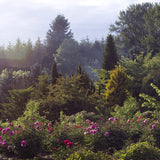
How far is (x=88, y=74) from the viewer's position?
20.6 m

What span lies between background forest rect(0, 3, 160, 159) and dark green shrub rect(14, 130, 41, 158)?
163 cm

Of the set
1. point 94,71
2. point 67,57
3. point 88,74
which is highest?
point 67,57

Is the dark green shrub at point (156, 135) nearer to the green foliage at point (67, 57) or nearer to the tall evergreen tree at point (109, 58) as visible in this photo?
the tall evergreen tree at point (109, 58)

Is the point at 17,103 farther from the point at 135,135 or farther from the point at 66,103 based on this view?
the point at 135,135

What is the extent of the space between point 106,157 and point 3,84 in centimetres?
1724

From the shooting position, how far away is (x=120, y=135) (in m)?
5.75

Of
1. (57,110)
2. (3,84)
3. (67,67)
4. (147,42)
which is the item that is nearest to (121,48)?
(147,42)

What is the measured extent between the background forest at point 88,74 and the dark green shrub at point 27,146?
1.63m

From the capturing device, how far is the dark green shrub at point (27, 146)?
17.0 ft

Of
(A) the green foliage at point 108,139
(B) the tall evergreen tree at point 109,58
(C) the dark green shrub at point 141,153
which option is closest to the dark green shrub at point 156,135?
(A) the green foliage at point 108,139

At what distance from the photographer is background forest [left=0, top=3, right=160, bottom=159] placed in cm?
1091

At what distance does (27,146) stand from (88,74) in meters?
15.6

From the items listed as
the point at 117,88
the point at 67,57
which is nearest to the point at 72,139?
the point at 117,88

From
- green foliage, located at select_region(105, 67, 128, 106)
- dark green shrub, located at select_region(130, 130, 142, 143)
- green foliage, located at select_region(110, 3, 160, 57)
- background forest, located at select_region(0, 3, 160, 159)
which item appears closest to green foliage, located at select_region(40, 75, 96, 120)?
background forest, located at select_region(0, 3, 160, 159)
